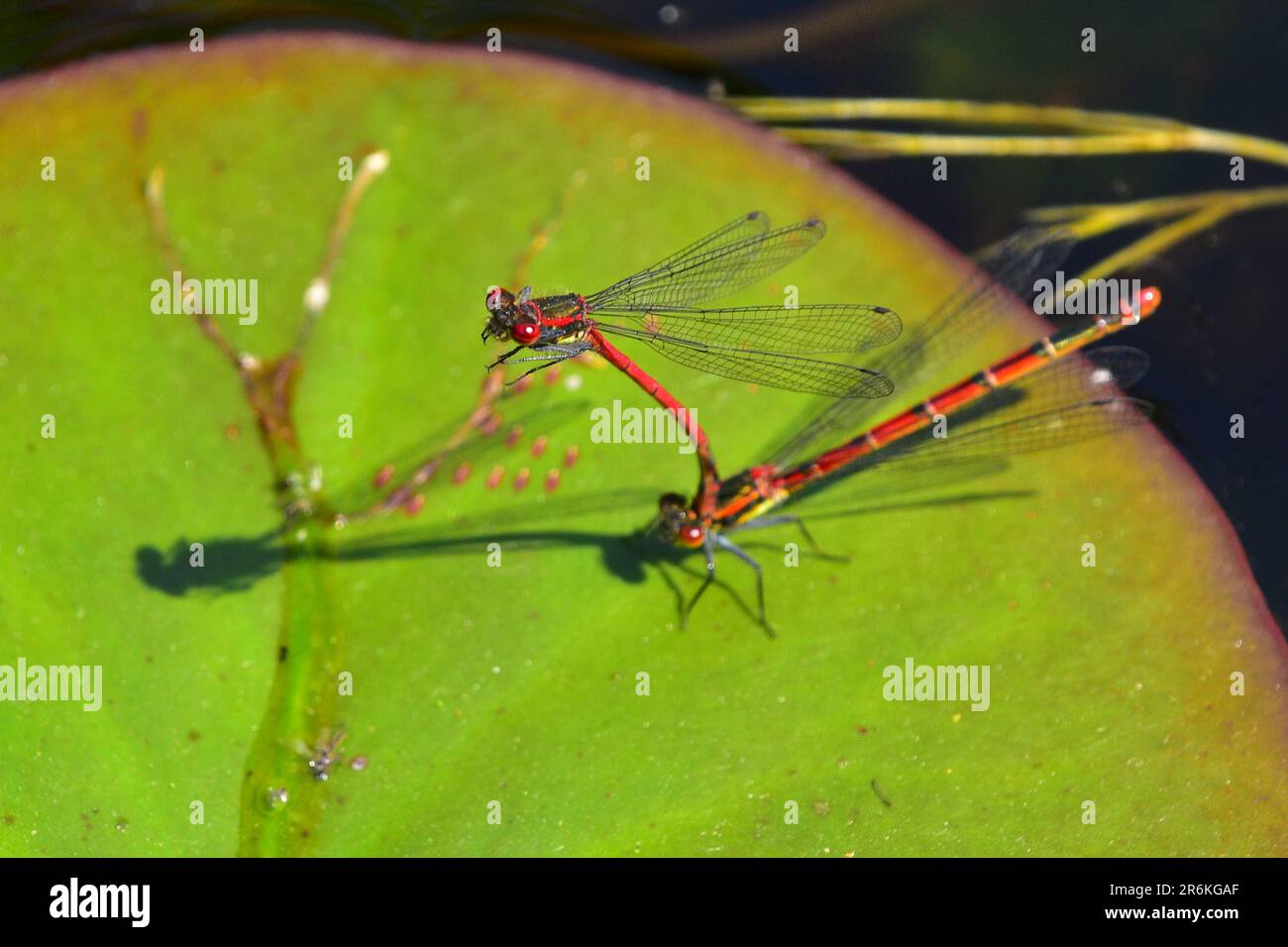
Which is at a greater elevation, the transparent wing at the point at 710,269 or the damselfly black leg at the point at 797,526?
the transparent wing at the point at 710,269

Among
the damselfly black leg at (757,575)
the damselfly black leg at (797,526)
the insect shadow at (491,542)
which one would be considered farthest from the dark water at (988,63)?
the damselfly black leg at (757,575)

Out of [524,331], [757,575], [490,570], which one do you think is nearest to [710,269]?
[524,331]

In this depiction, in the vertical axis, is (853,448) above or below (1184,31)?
below

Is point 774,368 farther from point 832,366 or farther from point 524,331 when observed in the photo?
point 524,331

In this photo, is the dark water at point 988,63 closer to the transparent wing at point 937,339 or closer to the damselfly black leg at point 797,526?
the transparent wing at point 937,339
